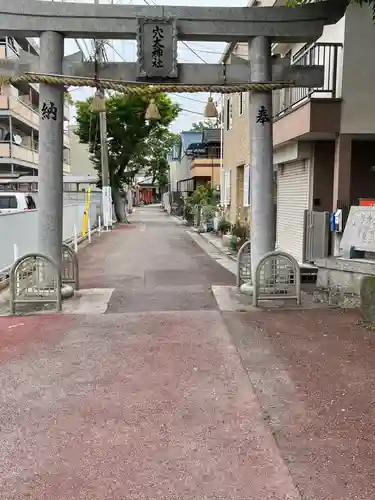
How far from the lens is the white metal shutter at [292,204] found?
12305 millimetres

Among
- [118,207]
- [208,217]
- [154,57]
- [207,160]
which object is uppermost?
[207,160]

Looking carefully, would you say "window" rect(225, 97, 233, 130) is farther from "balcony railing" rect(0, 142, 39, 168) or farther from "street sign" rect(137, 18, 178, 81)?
"balcony railing" rect(0, 142, 39, 168)

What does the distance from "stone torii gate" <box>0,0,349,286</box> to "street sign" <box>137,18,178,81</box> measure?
1cm

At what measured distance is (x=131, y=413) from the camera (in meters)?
4.18

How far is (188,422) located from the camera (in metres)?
4.02

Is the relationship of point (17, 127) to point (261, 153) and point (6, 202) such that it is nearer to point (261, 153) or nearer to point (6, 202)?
point (6, 202)

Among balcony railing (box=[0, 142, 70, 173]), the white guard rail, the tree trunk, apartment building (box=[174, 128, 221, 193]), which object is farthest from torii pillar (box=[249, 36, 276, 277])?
the tree trunk

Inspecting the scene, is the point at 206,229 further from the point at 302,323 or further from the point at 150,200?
the point at 150,200

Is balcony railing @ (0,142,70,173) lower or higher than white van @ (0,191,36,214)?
higher

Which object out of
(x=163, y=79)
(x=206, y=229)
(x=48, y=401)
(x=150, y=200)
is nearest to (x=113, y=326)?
(x=48, y=401)

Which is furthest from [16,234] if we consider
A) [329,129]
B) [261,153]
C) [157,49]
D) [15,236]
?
[329,129]

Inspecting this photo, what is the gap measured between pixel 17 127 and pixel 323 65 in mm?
28598

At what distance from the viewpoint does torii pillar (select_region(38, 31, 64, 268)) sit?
8000mm

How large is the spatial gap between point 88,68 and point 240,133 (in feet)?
37.8
